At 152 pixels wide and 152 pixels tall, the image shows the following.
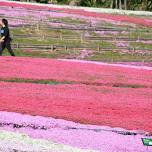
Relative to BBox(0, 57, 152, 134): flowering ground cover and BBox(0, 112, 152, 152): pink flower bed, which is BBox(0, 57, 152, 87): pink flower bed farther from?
BBox(0, 112, 152, 152): pink flower bed

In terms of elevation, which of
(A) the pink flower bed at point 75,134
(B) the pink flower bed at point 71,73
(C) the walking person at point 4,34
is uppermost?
(A) the pink flower bed at point 75,134

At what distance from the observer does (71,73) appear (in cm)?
2956

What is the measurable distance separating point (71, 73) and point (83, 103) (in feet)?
29.1

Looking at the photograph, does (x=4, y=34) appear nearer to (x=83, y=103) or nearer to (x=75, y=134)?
(x=83, y=103)

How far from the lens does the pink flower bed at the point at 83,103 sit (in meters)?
17.9

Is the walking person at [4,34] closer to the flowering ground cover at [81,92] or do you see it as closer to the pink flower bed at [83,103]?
the flowering ground cover at [81,92]

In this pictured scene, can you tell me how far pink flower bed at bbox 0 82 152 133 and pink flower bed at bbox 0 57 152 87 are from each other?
1.83 metres

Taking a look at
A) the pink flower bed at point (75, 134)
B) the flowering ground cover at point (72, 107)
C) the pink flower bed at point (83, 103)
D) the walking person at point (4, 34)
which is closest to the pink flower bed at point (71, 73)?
the flowering ground cover at point (72, 107)

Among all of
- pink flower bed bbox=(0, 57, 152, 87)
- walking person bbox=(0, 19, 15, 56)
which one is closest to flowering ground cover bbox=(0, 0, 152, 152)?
pink flower bed bbox=(0, 57, 152, 87)

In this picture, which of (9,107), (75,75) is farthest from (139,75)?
Answer: (9,107)

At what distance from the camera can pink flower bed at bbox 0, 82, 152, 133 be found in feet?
58.9

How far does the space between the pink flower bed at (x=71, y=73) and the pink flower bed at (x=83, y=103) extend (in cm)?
183

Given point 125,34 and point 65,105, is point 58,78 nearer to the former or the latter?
point 65,105

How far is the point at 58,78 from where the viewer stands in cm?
2708
